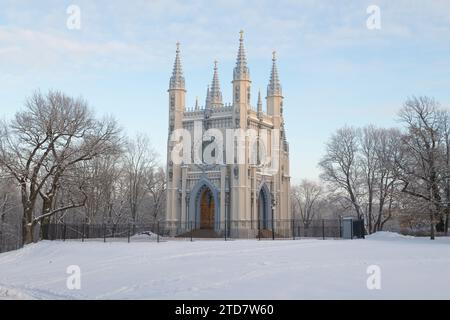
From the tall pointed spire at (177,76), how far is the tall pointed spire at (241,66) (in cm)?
507

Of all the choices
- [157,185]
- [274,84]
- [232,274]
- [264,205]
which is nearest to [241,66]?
[274,84]

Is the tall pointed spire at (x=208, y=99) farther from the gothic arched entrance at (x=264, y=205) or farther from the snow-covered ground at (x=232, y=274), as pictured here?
the snow-covered ground at (x=232, y=274)

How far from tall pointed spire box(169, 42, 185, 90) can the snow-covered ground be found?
72.3 ft

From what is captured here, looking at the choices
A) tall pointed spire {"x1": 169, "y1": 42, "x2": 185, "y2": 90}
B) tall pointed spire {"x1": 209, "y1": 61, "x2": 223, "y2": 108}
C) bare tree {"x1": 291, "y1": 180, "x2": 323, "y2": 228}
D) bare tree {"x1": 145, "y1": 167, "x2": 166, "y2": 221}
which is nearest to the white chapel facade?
tall pointed spire {"x1": 169, "y1": 42, "x2": 185, "y2": 90}

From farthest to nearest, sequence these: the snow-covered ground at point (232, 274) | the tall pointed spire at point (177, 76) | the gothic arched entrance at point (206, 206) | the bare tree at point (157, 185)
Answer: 1. the bare tree at point (157, 185)
2. the tall pointed spire at point (177, 76)
3. the gothic arched entrance at point (206, 206)
4. the snow-covered ground at point (232, 274)

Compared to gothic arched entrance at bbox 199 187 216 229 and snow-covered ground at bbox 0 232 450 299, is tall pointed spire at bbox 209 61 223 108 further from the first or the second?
snow-covered ground at bbox 0 232 450 299

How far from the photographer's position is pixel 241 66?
4241cm

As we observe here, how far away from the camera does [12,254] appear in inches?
1146

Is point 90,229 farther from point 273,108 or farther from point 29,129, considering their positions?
point 273,108

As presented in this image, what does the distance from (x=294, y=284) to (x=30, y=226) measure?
23950mm

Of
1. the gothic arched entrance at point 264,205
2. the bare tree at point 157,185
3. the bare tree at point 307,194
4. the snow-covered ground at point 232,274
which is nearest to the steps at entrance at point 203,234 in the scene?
the gothic arched entrance at point 264,205

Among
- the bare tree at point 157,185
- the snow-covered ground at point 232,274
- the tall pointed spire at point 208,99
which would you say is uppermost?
the tall pointed spire at point 208,99

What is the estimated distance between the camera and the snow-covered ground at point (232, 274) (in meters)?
12.9

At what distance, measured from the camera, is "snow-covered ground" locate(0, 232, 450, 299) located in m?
12.9
